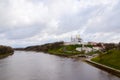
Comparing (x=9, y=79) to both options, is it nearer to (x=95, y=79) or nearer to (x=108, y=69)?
(x=95, y=79)

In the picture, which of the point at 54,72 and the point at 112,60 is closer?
the point at 54,72

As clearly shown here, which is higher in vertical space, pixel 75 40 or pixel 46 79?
pixel 75 40

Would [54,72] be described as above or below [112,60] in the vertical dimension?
below

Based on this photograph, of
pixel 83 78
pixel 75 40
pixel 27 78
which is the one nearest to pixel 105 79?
pixel 83 78

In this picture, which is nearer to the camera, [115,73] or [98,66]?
[115,73]

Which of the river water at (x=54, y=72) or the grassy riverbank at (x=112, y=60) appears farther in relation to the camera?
the grassy riverbank at (x=112, y=60)

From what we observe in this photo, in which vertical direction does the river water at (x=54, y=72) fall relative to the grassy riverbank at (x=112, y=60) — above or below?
below

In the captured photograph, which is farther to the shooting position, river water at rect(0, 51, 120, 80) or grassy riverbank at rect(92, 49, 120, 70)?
grassy riverbank at rect(92, 49, 120, 70)

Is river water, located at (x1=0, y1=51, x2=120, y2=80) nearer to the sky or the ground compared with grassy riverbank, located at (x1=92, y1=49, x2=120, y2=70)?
nearer to the ground

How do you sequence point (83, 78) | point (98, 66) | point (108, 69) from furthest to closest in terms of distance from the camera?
point (98, 66)
point (108, 69)
point (83, 78)

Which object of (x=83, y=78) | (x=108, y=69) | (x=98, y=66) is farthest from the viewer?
(x=98, y=66)
